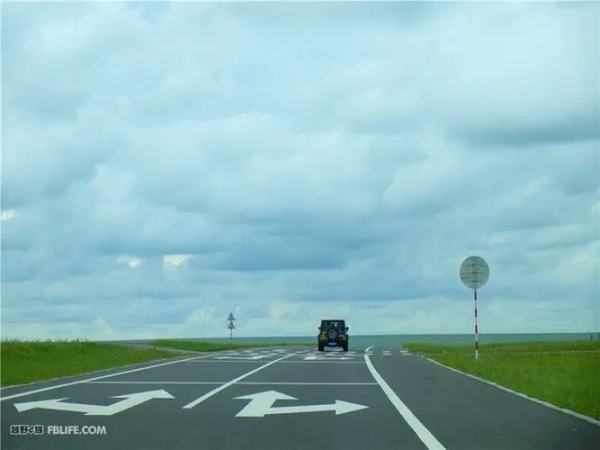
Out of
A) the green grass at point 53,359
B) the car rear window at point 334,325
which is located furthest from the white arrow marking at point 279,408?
the car rear window at point 334,325

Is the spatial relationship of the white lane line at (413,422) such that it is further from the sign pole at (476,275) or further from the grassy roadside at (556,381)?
the sign pole at (476,275)

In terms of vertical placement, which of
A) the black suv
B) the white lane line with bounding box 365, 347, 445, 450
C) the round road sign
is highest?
the round road sign

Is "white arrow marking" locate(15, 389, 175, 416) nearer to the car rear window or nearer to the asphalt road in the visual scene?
the asphalt road

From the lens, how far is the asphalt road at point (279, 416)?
12.0m

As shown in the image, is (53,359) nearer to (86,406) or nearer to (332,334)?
(332,334)

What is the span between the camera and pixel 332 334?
52000 mm

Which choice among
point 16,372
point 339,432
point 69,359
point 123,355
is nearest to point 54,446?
point 339,432

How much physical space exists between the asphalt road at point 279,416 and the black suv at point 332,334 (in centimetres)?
2767

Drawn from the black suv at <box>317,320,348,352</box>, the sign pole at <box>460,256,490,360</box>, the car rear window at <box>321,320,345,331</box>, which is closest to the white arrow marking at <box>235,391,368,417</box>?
the sign pole at <box>460,256,490,360</box>

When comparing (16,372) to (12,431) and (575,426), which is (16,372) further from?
(575,426)

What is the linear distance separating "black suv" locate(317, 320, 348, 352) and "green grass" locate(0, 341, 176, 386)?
1154 centimetres

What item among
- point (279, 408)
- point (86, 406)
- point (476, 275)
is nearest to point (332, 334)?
point (476, 275)

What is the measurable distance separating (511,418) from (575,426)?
4.32 ft

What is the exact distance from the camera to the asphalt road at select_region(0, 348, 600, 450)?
1202cm
